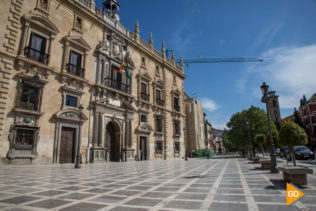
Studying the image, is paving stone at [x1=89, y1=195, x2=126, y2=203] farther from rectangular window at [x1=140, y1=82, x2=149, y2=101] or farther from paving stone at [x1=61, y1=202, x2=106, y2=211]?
rectangular window at [x1=140, y1=82, x2=149, y2=101]

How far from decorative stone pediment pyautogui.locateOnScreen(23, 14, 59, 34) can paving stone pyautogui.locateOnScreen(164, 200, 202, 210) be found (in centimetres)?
1582

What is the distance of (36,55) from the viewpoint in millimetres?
14133

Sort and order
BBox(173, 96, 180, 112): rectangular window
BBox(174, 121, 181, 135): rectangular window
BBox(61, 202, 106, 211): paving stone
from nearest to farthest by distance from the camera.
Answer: BBox(61, 202, 106, 211): paving stone
BBox(174, 121, 181, 135): rectangular window
BBox(173, 96, 180, 112): rectangular window

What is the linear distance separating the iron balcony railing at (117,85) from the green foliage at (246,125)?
2275cm

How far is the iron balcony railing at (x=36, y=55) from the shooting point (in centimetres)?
1349

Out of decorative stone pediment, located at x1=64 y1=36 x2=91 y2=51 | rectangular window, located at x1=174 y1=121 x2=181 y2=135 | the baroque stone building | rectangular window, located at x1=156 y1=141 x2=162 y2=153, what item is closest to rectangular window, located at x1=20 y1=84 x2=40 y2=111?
the baroque stone building

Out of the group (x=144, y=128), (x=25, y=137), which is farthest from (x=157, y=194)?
A: (x=144, y=128)

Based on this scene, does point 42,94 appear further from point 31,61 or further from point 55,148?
point 55,148

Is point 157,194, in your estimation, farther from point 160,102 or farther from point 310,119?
point 310,119

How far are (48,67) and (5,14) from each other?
404 cm

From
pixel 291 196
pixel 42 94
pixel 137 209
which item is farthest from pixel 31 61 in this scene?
pixel 291 196

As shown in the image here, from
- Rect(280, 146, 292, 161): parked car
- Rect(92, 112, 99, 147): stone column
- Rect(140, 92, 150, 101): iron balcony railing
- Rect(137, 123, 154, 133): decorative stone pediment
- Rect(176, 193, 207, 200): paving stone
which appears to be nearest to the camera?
Rect(176, 193, 207, 200): paving stone

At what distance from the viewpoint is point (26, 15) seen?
13.7 meters

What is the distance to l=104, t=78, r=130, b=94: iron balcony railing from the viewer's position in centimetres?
1947
